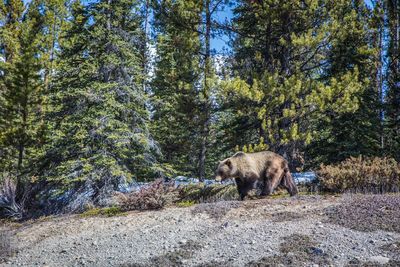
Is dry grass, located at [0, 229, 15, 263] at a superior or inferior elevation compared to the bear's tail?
inferior

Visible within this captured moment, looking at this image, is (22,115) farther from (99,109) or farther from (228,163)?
(228,163)

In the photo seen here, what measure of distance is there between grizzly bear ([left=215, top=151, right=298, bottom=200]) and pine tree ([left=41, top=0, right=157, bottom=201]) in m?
3.10

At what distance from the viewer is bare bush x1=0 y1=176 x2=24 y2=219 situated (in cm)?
1127

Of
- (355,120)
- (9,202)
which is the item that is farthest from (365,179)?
(9,202)

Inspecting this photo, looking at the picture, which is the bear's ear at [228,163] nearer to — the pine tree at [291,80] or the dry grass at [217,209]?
the dry grass at [217,209]

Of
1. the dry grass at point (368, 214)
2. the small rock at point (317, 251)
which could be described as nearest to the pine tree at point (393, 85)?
the dry grass at point (368, 214)

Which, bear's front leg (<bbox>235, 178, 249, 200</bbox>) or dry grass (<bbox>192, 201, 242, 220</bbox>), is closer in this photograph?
dry grass (<bbox>192, 201, 242, 220</bbox>)

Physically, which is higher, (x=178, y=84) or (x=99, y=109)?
(x=178, y=84)

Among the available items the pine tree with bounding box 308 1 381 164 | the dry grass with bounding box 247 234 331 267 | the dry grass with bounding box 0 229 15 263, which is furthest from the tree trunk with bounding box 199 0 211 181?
the dry grass with bounding box 247 234 331 267

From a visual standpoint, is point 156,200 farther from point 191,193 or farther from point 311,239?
point 311,239

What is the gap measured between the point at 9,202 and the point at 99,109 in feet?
13.3

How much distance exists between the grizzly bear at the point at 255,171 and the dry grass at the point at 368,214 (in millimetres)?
1902

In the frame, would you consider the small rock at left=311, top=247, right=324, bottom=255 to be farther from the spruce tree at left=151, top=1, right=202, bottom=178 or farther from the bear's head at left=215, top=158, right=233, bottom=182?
the spruce tree at left=151, top=1, right=202, bottom=178

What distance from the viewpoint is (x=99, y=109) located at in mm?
11031
